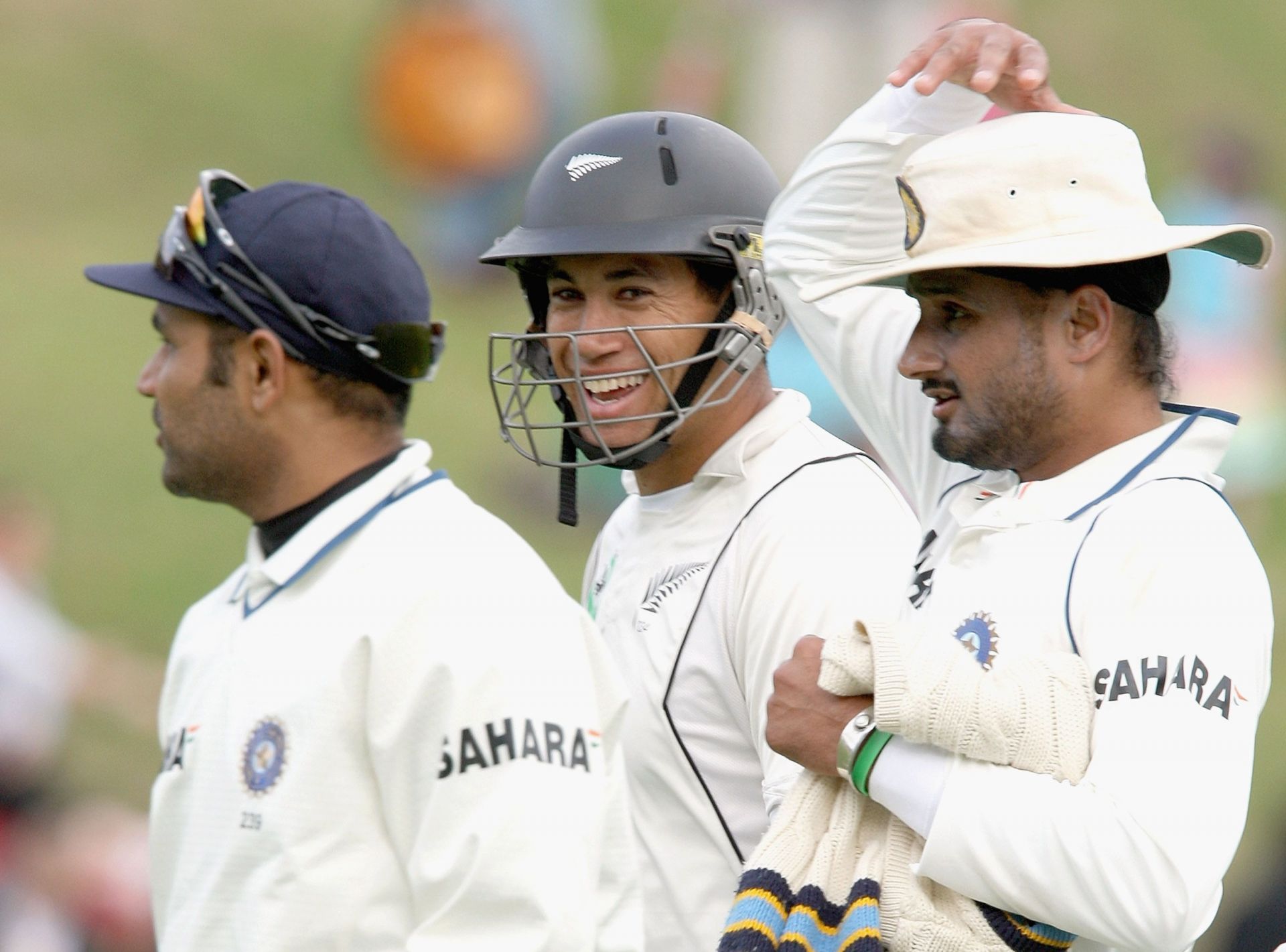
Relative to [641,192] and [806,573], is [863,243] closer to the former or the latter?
[641,192]

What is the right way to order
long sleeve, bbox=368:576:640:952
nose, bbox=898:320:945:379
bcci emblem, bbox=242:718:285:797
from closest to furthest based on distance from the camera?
long sleeve, bbox=368:576:640:952, bcci emblem, bbox=242:718:285:797, nose, bbox=898:320:945:379

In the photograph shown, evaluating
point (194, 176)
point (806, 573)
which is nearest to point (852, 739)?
point (806, 573)

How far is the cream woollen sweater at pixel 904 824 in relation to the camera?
6.84 ft

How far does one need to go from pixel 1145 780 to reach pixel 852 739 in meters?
0.34

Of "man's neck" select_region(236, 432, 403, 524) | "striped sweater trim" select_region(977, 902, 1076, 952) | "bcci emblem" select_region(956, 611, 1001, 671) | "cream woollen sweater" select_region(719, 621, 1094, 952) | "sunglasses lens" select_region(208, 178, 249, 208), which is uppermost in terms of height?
"sunglasses lens" select_region(208, 178, 249, 208)

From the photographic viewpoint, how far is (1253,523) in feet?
39.1

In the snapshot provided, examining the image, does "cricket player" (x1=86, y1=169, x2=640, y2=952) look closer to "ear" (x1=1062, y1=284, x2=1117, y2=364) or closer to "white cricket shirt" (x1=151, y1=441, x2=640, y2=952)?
"white cricket shirt" (x1=151, y1=441, x2=640, y2=952)

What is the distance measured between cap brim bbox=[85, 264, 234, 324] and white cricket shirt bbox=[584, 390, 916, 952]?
77 cm

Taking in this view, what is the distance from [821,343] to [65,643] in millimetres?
6249

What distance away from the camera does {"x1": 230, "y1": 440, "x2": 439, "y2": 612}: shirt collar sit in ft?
8.25

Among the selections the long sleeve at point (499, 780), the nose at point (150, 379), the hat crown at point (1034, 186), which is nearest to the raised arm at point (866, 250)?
the hat crown at point (1034, 186)

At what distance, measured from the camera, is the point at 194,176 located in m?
16.6

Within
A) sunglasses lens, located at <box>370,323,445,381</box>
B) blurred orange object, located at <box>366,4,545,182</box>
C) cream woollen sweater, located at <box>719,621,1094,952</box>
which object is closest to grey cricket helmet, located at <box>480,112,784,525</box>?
sunglasses lens, located at <box>370,323,445,381</box>

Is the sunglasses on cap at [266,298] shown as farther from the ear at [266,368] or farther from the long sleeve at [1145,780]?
the long sleeve at [1145,780]
